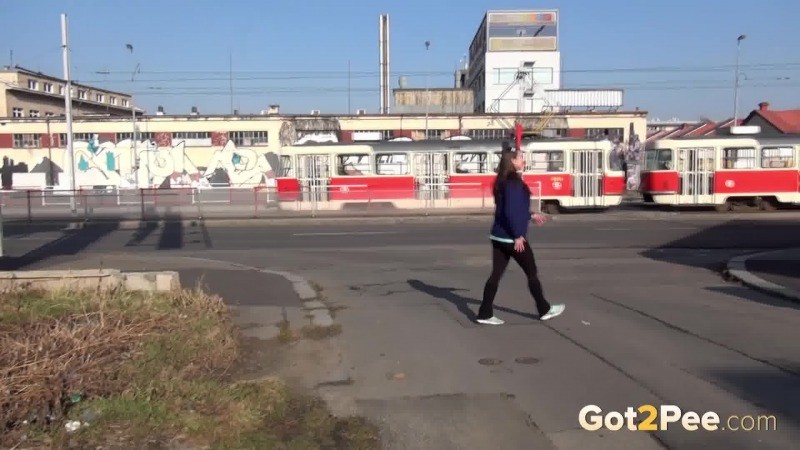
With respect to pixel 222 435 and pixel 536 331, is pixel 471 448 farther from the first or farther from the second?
pixel 536 331

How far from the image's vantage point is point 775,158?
2723 cm

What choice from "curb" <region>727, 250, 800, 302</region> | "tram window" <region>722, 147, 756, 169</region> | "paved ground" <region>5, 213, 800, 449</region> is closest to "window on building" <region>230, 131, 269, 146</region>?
"tram window" <region>722, 147, 756, 169</region>

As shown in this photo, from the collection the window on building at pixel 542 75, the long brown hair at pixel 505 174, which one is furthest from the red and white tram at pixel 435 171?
the window on building at pixel 542 75

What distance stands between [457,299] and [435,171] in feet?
61.4

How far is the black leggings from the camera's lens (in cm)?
748

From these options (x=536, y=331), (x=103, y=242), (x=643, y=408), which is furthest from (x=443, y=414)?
(x=103, y=242)

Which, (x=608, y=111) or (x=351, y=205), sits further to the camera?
(x=608, y=111)

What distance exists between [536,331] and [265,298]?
12.6ft

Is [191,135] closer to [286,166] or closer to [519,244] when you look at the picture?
[286,166]

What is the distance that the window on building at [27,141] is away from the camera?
50.9 m

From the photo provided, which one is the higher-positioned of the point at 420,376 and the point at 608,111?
the point at 608,111

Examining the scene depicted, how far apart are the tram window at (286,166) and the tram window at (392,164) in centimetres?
342

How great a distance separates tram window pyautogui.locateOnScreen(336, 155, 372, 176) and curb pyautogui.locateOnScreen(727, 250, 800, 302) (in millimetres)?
17355

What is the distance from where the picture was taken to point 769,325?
7.40m
